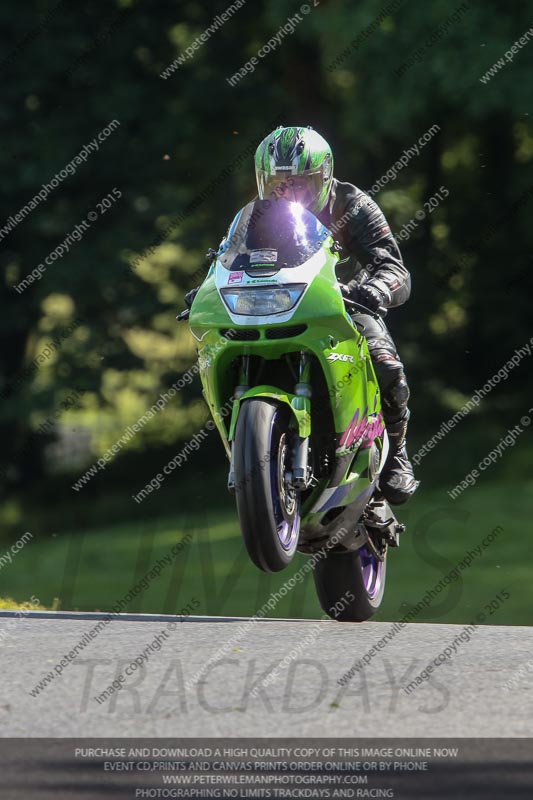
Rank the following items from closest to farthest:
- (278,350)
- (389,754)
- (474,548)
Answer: (389,754) < (278,350) < (474,548)

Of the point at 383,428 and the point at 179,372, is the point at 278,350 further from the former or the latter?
the point at 179,372

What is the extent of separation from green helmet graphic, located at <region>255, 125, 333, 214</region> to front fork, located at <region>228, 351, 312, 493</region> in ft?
2.87

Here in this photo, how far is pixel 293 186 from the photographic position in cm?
632

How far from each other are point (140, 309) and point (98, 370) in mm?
1110

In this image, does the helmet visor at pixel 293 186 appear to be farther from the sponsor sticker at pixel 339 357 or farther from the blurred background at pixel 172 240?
the blurred background at pixel 172 240

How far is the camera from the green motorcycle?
560 cm

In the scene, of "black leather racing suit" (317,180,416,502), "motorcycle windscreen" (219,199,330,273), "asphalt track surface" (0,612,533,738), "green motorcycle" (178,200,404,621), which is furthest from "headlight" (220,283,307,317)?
"asphalt track surface" (0,612,533,738)

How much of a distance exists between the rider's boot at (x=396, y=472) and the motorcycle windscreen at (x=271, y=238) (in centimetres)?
132

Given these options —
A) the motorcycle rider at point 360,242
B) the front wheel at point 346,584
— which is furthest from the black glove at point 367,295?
the front wheel at point 346,584

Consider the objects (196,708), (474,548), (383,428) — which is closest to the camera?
(196,708)

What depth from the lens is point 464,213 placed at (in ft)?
66.2

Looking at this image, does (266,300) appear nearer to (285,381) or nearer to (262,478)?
(285,381)

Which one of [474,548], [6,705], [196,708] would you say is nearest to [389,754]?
[196,708]

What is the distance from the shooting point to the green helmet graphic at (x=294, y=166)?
623 cm
